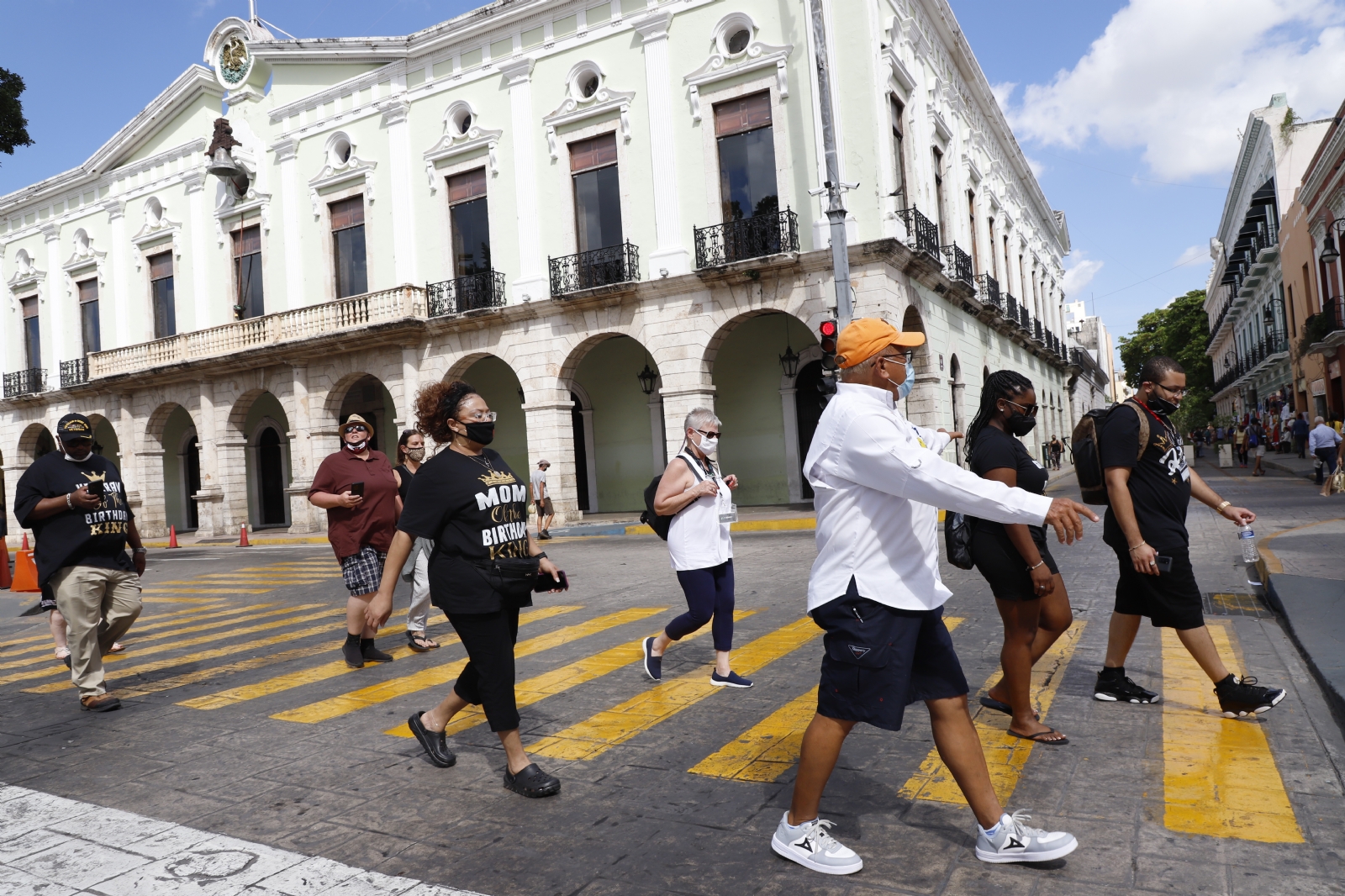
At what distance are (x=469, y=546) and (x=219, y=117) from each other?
25.6 metres

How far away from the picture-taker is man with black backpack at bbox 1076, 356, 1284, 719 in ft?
14.3

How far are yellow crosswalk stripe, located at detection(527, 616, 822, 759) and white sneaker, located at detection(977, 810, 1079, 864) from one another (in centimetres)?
192

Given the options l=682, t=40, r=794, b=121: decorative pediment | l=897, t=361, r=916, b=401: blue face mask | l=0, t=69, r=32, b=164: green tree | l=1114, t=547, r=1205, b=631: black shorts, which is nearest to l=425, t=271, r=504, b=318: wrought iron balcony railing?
l=682, t=40, r=794, b=121: decorative pediment

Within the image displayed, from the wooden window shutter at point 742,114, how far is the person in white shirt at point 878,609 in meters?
16.6

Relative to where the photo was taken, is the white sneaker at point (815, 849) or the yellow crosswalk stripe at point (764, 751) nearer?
the white sneaker at point (815, 849)

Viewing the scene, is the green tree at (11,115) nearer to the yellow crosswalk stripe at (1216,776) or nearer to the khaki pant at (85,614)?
the khaki pant at (85,614)

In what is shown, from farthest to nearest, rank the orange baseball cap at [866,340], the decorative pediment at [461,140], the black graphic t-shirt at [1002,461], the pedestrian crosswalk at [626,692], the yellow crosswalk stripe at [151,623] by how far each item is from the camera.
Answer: the decorative pediment at [461,140]
the yellow crosswalk stripe at [151,623]
the black graphic t-shirt at [1002,461]
the pedestrian crosswalk at [626,692]
the orange baseball cap at [866,340]

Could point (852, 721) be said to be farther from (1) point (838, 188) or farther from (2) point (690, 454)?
(1) point (838, 188)

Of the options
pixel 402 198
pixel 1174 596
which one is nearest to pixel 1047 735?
pixel 1174 596

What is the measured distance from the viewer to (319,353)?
23.2 metres

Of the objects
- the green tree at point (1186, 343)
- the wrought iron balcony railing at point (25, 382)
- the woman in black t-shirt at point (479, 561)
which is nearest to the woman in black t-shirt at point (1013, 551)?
the woman in black t-shirt at point (479, 561)

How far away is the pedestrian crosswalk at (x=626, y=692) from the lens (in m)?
3.70

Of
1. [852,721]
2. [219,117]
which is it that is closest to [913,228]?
[852,721]

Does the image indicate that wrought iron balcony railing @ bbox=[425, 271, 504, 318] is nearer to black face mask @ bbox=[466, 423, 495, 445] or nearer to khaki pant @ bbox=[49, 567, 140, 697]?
khaki pant @ bbox=[49, 567, 140, 697]
